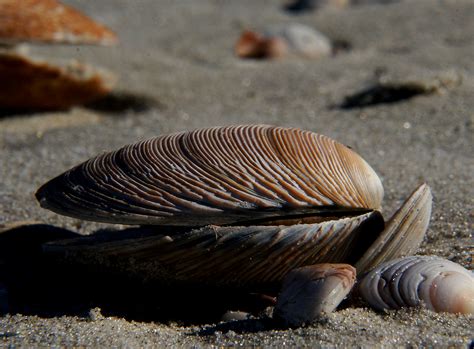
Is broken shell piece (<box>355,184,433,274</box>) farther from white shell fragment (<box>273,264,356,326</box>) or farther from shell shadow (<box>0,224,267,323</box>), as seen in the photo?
shell shadow (<box>0,224,267,323</box>)

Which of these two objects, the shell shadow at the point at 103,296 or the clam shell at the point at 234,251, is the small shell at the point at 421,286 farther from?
the shell shadow at the point at 103,296

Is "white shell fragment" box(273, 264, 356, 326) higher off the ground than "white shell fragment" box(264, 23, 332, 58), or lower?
higher

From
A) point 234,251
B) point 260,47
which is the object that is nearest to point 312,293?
point 234,251

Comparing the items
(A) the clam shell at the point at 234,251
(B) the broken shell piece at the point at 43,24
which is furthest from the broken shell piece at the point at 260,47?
(A) the clam shell at the point at 234,251

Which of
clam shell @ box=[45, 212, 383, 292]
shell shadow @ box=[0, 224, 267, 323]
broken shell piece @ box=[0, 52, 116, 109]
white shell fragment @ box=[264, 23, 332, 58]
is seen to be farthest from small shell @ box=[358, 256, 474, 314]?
white shell fragment @ box=[264, 23, 332, 58]

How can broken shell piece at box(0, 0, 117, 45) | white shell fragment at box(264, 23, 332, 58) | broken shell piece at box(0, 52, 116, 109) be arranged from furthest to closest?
white shell fragment at box(264, 23, 332, 58) → broken shell piece at box(0, 52, 116, 109) → broken shell piece at box(0, 0, 117, 45)

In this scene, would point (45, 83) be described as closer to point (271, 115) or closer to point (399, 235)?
point (271, 115)
